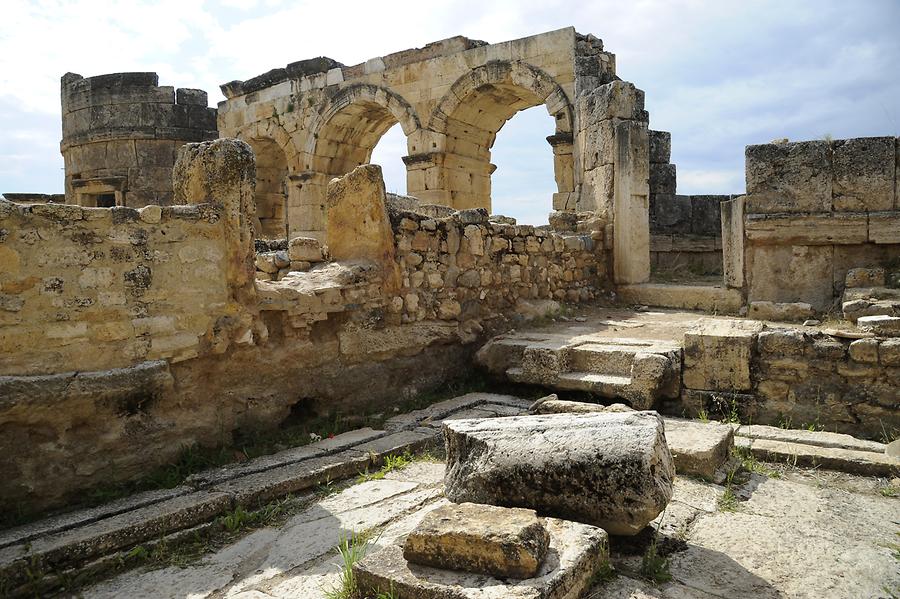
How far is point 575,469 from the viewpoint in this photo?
9.23ft

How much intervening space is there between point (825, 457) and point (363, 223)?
364cm

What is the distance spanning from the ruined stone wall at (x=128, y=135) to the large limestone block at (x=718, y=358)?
13170 millimetres

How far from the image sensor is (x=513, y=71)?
11.8m

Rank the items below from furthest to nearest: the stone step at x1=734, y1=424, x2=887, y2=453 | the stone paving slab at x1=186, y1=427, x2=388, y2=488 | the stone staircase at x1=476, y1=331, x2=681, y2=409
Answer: the stone staircase at x1=476, y1=331, x2=681, y2=409 < the stone step at x1=734, y1=424, x2=887, y2=453 < the stone paving slab at x1=186, y1=427, x2=388, y2=488

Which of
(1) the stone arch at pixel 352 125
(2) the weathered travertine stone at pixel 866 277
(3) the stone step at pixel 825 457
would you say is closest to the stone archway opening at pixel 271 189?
(1) the stone arch at pixel 352 125

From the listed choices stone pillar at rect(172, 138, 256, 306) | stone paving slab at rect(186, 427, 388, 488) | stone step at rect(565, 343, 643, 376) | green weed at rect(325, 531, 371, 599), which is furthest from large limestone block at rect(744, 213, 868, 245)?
green weed at rect(325, 531, 371, 599)

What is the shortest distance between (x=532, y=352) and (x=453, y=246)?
4.15 ft

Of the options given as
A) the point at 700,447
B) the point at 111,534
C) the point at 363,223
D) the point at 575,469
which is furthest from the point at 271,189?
the point at 575,469

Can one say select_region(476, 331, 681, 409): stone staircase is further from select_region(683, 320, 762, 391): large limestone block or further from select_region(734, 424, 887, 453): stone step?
select_region(734, 424, 887, 453): stone step

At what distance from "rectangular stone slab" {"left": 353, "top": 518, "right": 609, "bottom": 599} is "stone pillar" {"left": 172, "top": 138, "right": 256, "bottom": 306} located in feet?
7.45

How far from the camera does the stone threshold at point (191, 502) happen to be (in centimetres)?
283

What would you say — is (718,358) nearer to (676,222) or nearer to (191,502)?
(191,502)

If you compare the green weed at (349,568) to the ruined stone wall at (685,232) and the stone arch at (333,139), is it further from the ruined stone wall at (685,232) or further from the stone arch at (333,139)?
Result: the stone arch at (333,139)

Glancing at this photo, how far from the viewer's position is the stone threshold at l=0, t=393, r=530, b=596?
2.83 meters
